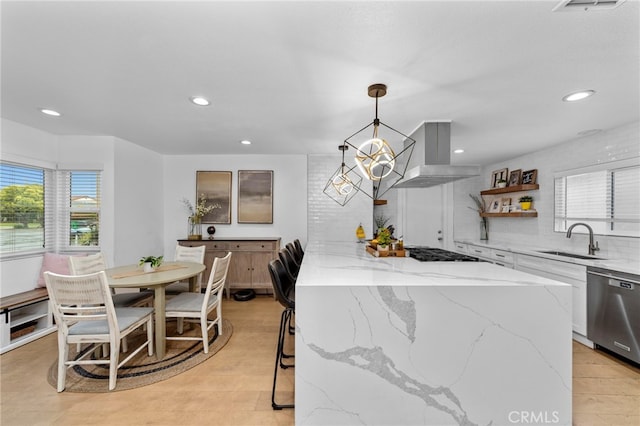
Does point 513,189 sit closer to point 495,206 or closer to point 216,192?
point 495,206

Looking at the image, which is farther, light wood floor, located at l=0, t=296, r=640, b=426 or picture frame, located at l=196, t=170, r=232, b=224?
picture frame, located at l=196, t=170, r=232, b=224

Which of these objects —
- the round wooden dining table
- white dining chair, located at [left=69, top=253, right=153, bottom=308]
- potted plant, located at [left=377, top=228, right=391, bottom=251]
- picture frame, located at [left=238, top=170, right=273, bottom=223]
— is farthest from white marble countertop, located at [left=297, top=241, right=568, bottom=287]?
picture frame, located at [left=238, top=170, right=273, bottom=223]

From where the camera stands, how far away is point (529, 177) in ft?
13.3

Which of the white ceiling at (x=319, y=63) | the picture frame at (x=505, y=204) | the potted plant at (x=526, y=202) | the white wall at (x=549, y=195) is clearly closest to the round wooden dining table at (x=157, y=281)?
the white ceiling at (x=319, y=63)

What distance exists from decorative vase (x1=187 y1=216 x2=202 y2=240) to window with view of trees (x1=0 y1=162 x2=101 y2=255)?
1216 mm

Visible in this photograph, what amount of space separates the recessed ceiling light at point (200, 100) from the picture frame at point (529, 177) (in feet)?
14.6

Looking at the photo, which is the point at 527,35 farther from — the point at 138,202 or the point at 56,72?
the point at 138,202

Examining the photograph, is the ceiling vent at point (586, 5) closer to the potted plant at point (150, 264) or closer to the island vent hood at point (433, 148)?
the island vent hood at point (433, 148)

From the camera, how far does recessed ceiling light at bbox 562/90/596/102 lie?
6.72 ft

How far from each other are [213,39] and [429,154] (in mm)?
2127

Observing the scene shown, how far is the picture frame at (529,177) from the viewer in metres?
3.95

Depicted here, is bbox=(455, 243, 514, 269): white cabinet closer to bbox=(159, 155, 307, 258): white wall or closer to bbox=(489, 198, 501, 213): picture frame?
bbox=(489, 198, 501, 213): picture frame

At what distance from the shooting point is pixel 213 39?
1.46m

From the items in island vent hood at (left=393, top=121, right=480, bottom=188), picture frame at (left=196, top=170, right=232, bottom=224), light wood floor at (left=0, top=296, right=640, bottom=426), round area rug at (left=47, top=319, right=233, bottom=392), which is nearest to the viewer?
light wood floor at (left=0, top=296, right=640, bottom=426)
